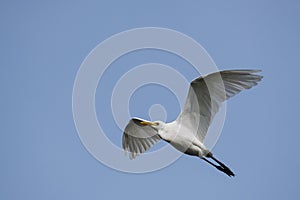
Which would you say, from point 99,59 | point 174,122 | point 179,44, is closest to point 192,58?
point 179,44

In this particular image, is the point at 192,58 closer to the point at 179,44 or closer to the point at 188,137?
the point at 179,44

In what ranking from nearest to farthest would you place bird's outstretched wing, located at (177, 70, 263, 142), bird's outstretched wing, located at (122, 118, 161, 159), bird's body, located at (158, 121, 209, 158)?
bird's outstretched wing, located at (177, 70, 263, 142), bird's body, located at (158, 121, 209, 158), bird's outstretched wing, located at (122, 118, 161, 159)

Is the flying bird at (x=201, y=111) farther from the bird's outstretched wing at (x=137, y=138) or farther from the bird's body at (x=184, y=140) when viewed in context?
the bird's outstretched wing at (x=137, y=138)

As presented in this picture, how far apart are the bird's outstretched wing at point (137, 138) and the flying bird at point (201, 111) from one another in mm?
1256

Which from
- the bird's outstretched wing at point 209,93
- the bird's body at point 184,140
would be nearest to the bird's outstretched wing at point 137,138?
the bird's body at point 184,140

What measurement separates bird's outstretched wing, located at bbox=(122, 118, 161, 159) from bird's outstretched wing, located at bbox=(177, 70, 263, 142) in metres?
2.65

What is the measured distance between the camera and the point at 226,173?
59.2 feet

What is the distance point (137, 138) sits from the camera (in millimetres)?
20031

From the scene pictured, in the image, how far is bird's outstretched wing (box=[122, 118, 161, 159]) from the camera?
19.9 m

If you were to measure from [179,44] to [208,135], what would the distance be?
3.10 meters

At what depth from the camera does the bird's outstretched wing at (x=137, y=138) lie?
19859 millimetres

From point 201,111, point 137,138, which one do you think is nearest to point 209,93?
point 201,111

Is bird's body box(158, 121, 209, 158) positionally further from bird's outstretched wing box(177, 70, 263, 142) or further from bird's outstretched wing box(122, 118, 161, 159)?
bird's outstretched wing box(122, 118, 161, 159)

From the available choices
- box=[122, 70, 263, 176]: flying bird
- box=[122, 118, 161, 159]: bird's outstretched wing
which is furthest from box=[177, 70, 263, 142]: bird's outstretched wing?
box=[122, 118, 161, 159]: bird's outstretched wing
